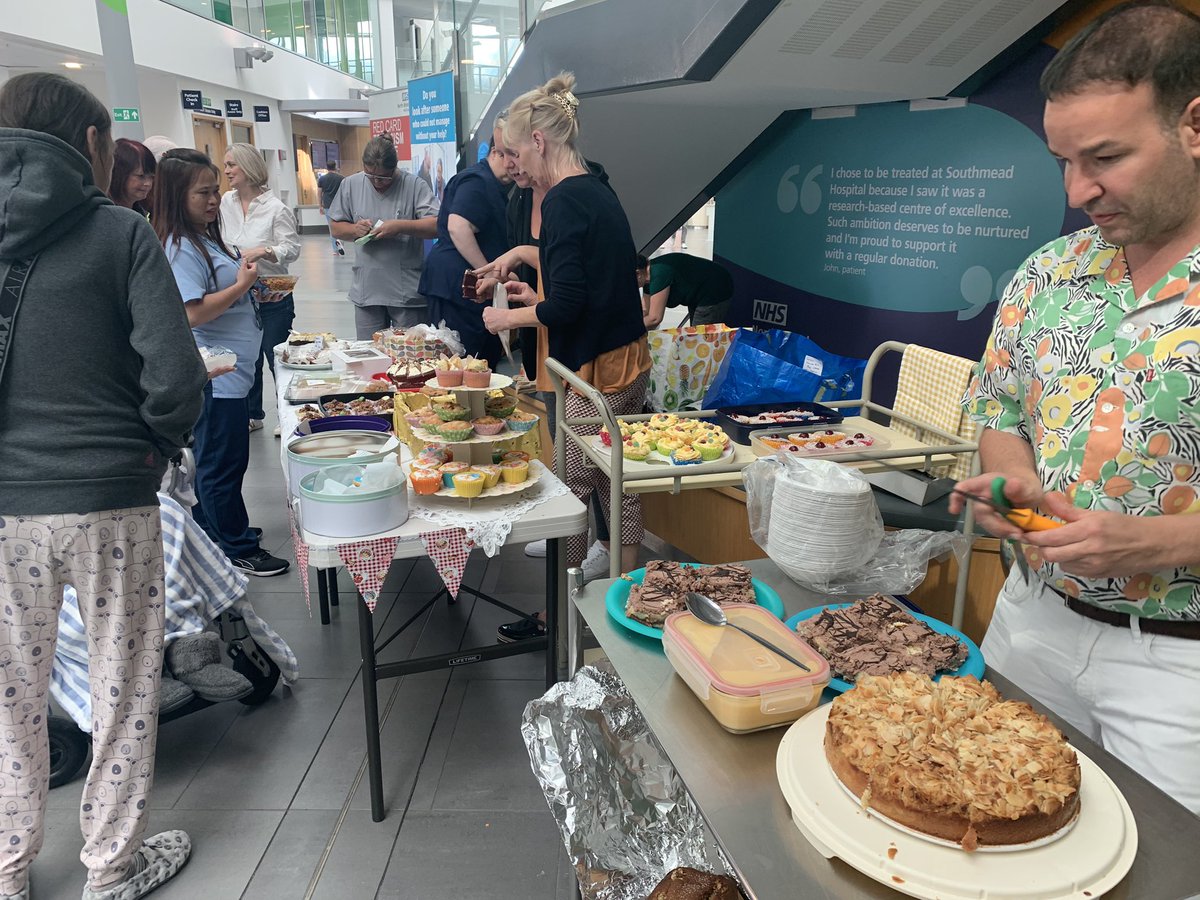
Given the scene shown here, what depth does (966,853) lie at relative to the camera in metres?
0.83

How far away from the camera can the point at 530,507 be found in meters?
2.22

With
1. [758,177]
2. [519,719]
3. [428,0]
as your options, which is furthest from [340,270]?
[519,719]

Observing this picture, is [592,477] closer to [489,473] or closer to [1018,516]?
[489,473]

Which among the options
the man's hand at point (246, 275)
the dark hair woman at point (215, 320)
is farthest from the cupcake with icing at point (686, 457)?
the man's hand at point (246, 275)

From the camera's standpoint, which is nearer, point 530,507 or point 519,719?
point 530,507

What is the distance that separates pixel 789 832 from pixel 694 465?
140cm

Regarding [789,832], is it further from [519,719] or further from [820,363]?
[820,363]

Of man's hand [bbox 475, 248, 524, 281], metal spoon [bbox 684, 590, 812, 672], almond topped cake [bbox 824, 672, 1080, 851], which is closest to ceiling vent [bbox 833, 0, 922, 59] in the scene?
man's hand [bbox 475, 248, 524, 281]

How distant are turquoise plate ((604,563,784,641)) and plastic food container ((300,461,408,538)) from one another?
29.7 inches

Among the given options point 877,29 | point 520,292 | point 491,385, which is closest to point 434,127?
point 877,29

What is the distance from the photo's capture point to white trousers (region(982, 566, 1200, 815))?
3.71 ft

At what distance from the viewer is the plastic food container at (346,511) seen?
6.45 feet

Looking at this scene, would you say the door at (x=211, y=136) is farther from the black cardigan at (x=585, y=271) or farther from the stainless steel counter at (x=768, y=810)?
the stainless steel counter at (x=768, y=810)

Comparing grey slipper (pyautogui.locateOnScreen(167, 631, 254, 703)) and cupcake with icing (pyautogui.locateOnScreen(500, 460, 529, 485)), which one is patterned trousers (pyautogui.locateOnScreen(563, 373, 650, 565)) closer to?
cupcake with icing (pyautogui.locateOnScreen(500, 460, 529, 485))
